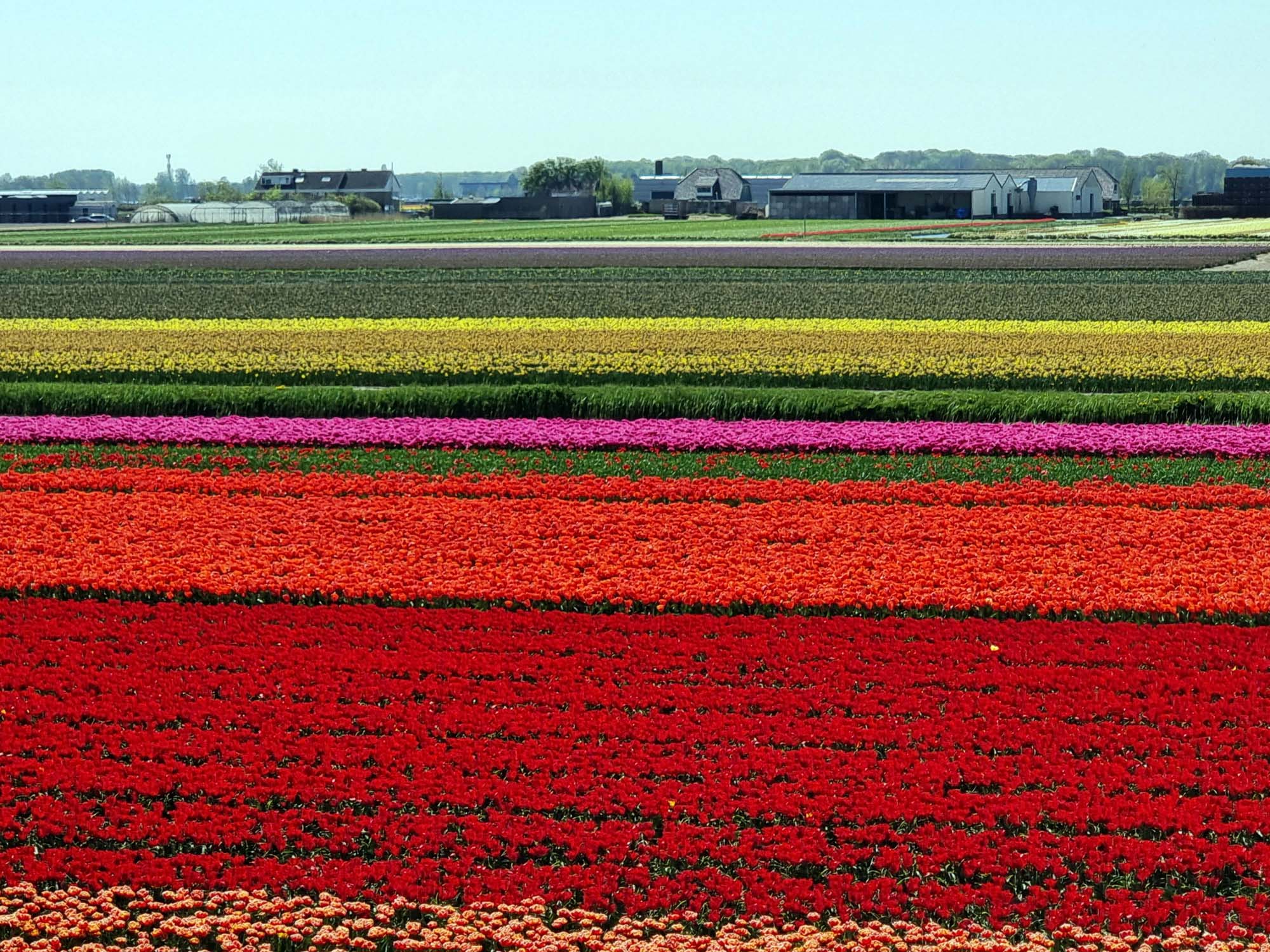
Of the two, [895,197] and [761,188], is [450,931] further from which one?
[761,188]

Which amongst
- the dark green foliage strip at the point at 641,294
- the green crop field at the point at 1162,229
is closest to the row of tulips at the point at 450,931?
the dark green foliage strip at the point at 641,294

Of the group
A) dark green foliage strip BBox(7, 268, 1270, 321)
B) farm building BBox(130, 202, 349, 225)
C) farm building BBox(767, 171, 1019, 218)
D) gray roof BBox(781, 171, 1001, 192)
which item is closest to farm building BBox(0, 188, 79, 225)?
farm building BBox(130, 202, 349, 225)

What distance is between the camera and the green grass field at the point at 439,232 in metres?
94.8

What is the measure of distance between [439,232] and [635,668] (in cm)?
10146

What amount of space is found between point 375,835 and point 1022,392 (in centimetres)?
1878

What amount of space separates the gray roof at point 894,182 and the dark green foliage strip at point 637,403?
110099 mm

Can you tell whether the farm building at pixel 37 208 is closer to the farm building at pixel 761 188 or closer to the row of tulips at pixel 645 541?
the farm building at pixel 761 188

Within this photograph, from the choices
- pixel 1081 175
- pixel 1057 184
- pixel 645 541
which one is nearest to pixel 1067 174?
pixel 1081 175

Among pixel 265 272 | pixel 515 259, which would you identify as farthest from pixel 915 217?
pixel 265 272

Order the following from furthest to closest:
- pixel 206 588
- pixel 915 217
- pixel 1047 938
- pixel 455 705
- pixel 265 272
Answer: pixel 915 217, pixel 265 272, pixel 206 588, pixel 455 705, pixel 1047 938

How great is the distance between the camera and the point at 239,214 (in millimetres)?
147375

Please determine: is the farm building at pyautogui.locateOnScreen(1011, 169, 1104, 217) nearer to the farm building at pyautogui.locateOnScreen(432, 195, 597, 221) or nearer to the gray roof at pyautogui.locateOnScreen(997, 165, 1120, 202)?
the gray roof at pyautogui.locateOnScreen(997, 165, 1120, 202)

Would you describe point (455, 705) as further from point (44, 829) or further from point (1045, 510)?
point (1045, 510)

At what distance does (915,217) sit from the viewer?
13350cm
